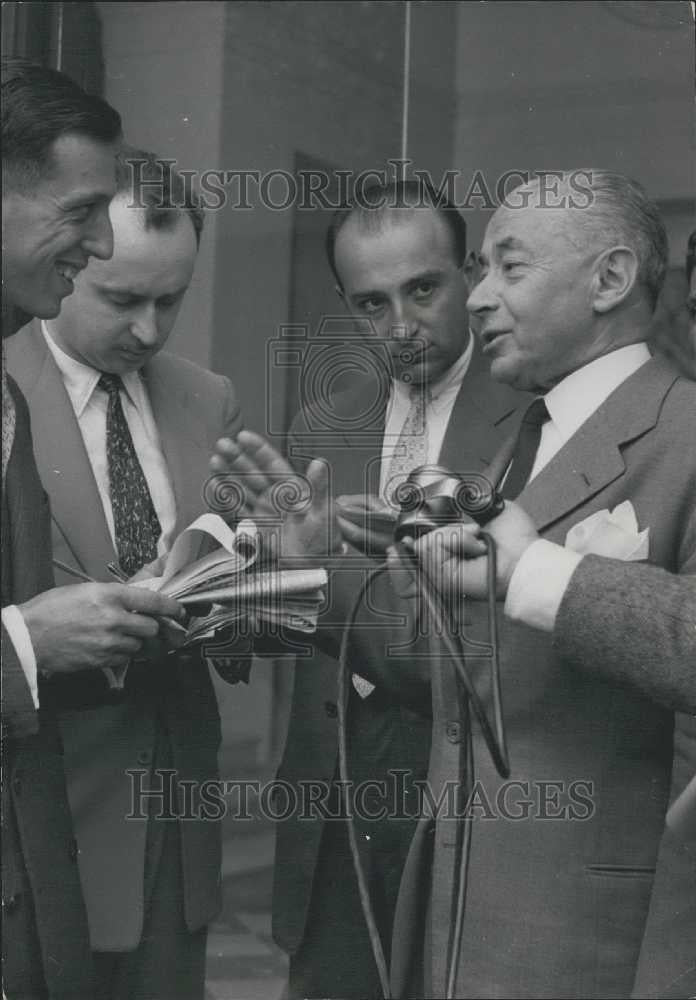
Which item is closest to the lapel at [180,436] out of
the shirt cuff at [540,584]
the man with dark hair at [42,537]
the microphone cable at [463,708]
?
the man with dark hair at [42,537]

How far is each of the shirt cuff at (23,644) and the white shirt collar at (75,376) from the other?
397 millimetres

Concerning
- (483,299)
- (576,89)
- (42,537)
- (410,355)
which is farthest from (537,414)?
(576,89)

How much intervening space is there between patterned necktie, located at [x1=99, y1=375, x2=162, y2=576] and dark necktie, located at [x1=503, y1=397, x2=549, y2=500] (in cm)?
55

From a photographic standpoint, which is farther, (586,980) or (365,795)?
(365,795)

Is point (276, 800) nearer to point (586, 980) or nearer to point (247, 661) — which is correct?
point (247, 661)

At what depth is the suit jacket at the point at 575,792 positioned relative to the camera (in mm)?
1833

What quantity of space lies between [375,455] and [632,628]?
724 mm

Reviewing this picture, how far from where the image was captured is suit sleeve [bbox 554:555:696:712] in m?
1.74

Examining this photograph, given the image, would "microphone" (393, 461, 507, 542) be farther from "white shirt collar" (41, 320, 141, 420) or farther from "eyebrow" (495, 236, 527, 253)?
"white shirt collar" (41, 320, 141, 420)

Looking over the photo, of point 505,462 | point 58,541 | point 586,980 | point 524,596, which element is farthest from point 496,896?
point 58,541

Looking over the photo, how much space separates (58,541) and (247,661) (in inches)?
13.7

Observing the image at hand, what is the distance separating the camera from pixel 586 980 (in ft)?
6.00

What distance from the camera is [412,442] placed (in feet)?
7.78

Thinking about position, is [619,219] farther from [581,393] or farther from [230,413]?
[230,413]
